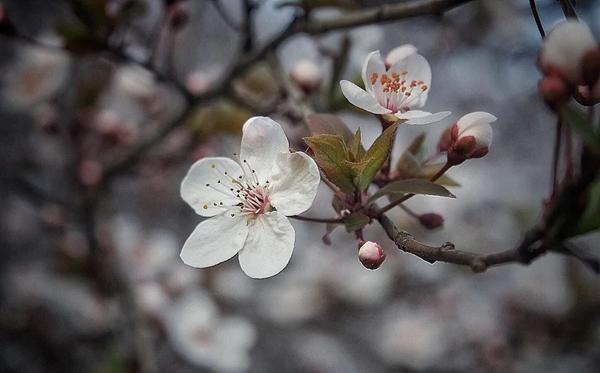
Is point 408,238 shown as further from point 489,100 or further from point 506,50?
point 489,100

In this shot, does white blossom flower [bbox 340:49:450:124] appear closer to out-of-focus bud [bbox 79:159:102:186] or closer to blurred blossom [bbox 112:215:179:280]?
out-of-focus bud [bbox 79:159:102:186]

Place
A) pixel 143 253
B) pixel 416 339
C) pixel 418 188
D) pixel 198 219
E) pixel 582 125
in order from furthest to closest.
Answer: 1. pixel 198 219
2. pixel 416 339
3. pixel 143 253
4. pixel 418 188
5. pixel 582 125

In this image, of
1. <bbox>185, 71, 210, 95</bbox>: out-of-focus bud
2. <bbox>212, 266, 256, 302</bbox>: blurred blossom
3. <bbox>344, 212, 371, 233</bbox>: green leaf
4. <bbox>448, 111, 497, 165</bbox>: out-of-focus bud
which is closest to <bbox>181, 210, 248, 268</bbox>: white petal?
<bbox>344, 212, 371, 233</bbox>: green leaf

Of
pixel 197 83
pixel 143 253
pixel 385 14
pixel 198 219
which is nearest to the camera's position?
pixel 385 14

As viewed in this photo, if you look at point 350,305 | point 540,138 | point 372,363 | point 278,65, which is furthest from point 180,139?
point 540,138

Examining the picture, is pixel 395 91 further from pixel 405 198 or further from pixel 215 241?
pixel 215 241

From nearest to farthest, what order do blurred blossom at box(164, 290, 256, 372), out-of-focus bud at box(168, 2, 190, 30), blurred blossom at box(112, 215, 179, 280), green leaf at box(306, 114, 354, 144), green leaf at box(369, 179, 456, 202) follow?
Result: green leaf at box(369, 179, 456, 202) < green leaf at box(306, 114, 354, 144) < out-of-focus bud at box(168, 2, 190, 30) < blurred blossom at box(164, 290, 256, 372) < blurred blossom at box(112, 215, 179, 280)

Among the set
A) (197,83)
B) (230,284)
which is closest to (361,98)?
(197,83)
